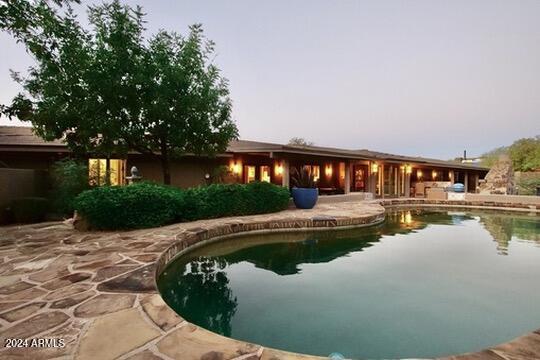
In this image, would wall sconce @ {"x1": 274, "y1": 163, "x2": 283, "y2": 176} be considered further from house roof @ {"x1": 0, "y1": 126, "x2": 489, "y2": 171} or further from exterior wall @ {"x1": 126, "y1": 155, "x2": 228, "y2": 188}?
exterior wall @ {"x1": 126, "y1": 155, "x2": 228, "y2": 188}

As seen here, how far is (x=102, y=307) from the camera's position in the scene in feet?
8.87

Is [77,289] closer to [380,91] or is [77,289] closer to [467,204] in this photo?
[467,204]

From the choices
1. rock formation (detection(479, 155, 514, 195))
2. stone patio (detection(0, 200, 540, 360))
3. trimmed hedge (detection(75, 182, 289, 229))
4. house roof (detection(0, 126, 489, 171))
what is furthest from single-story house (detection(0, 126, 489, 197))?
stone patio (detection(0, 200, 540, 360))

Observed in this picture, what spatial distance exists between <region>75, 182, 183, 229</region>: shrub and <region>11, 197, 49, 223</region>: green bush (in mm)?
2841

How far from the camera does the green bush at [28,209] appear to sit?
26.3 ft

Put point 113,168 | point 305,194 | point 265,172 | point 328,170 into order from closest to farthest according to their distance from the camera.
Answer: point 305,194
point 113,168
point 265,172
point 328,170

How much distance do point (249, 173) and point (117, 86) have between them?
929cm

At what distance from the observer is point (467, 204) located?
50.4 ft

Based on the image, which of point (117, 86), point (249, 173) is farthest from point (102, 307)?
point (249, 173)

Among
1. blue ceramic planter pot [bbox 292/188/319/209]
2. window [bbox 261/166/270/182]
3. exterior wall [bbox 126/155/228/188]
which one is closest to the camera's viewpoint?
blue ceramic planter pot [bbox 292/188/319/209]

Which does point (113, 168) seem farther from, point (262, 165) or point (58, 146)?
point (262, 165)

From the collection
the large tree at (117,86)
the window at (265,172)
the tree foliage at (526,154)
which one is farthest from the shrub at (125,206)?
the tree foliage at (526,154)

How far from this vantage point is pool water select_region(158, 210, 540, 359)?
9.66ft

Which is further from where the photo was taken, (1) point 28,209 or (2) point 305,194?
(2) point 305,194
